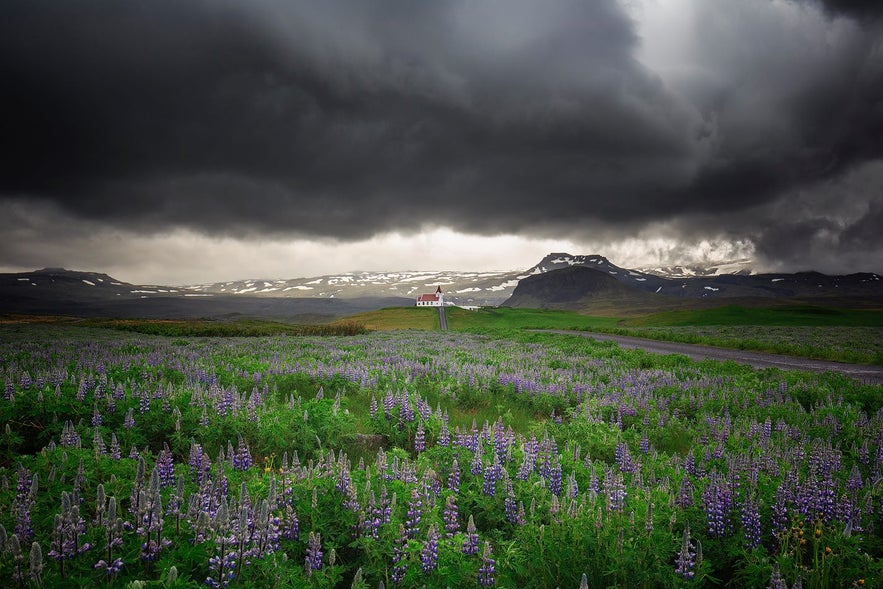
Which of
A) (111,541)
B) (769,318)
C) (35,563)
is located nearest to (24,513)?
(111,541)

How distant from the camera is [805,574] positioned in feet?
13.0

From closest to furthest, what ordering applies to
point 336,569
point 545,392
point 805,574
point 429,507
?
point 336,569 → point 805,574 → point 429,507 → point 545,392

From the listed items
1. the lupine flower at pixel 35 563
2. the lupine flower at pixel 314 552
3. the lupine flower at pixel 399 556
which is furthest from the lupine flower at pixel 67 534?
the lupine flower at pixel 399 556

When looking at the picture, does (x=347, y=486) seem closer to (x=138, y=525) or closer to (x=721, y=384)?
(x=138, y=525)

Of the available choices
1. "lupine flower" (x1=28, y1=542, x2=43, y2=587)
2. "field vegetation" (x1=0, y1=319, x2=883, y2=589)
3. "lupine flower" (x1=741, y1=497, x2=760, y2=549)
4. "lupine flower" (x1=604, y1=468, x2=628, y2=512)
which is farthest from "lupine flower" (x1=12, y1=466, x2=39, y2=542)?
"lupine flower" (x1=741, y1=497, x2=760, y2=549)

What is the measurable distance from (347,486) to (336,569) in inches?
43.8

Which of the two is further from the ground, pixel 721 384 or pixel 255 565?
pixel 255 565

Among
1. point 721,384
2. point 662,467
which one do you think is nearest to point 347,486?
point 662,467

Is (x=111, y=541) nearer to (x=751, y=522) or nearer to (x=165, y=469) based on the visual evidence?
(x=165, y=469)

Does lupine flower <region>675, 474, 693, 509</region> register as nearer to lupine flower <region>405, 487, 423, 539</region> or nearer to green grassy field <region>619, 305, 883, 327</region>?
lupine flower <region>405, 487, 423, 539</region>

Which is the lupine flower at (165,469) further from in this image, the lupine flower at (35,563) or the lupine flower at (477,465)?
the lupine flower at (477,465)

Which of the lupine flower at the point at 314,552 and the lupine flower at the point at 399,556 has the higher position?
the lupine flower at the point at 314,552

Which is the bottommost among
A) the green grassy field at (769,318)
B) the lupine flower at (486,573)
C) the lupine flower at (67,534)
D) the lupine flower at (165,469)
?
the green grassy field at (769,318)

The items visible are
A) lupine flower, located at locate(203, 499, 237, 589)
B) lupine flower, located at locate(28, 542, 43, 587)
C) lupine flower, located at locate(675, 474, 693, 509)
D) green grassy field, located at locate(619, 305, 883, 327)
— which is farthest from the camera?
green grassy field, located at locate(619, 305, 883, 327)
